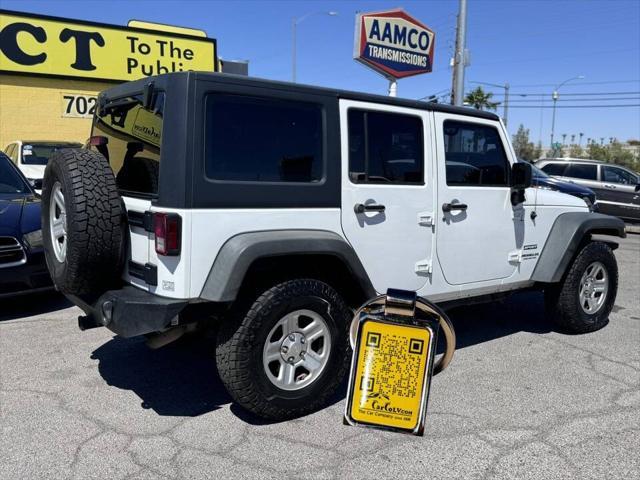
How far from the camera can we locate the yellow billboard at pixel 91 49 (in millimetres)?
13438

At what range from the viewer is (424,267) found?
3904 mm

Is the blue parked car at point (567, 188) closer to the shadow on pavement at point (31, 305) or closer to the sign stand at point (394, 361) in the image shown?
the shadow on pavement at point (31, 305)

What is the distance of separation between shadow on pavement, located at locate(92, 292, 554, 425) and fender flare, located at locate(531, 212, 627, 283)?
2.40ft

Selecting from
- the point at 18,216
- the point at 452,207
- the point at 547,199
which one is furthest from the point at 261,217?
the point at 18,216

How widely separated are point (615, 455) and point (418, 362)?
4.30ft

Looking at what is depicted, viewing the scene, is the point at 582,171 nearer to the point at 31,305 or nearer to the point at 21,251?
the point at 31,305

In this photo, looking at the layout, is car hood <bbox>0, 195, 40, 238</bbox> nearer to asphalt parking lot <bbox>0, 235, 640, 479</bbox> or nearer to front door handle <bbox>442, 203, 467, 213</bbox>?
asphalt parking lot <bbox>0, 235, 640, 479</bbox>

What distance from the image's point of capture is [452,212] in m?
4.02

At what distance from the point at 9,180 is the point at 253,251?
4.28 metres

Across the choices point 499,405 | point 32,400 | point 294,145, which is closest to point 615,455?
point 499,405

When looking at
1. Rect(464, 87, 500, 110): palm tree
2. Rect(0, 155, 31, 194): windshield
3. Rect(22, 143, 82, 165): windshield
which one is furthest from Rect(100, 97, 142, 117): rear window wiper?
Rect(464, 87, 500, 110): palm tree

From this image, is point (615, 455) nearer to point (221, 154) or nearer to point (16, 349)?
point (221, 154)

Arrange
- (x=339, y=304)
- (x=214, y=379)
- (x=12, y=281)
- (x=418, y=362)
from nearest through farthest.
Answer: (x=418, y=362)
(x=339, y=304)
(x=214, y=379)
(x=12, y=281)

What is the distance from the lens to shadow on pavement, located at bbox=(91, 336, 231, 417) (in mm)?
3545
